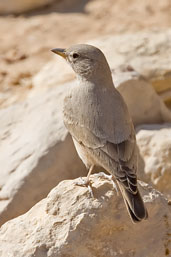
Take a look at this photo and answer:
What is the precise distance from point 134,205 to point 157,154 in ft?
7.67

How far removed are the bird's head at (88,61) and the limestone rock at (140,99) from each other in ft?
4.32

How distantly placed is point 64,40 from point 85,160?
22.8 ft

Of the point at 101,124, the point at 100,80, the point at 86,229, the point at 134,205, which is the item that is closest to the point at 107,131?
the point at 101,124

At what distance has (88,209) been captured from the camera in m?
4.86

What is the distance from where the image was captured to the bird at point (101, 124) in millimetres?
4957

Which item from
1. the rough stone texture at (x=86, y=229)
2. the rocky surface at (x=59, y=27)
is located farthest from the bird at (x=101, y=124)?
the rocky surface at (x=59, y=27)

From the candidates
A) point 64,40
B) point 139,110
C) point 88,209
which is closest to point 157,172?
point 139,110

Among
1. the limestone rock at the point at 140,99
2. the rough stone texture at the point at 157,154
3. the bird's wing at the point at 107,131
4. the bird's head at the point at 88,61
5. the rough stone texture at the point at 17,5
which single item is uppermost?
the bird's head at the point at 88,61

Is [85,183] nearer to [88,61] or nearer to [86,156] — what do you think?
[86,156]

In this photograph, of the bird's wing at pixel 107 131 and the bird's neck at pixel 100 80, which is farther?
the bird's neck at pixel 100 80

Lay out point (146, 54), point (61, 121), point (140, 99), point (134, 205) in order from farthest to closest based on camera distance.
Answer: point (146, 54), point (140, 99), point (61, 121), point (134, 205)

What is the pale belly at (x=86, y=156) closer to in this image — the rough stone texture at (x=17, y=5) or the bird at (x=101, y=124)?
the bird at (x=101, y=124)

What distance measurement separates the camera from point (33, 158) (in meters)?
6.75

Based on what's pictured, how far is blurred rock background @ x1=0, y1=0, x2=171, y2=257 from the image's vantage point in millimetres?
4770
